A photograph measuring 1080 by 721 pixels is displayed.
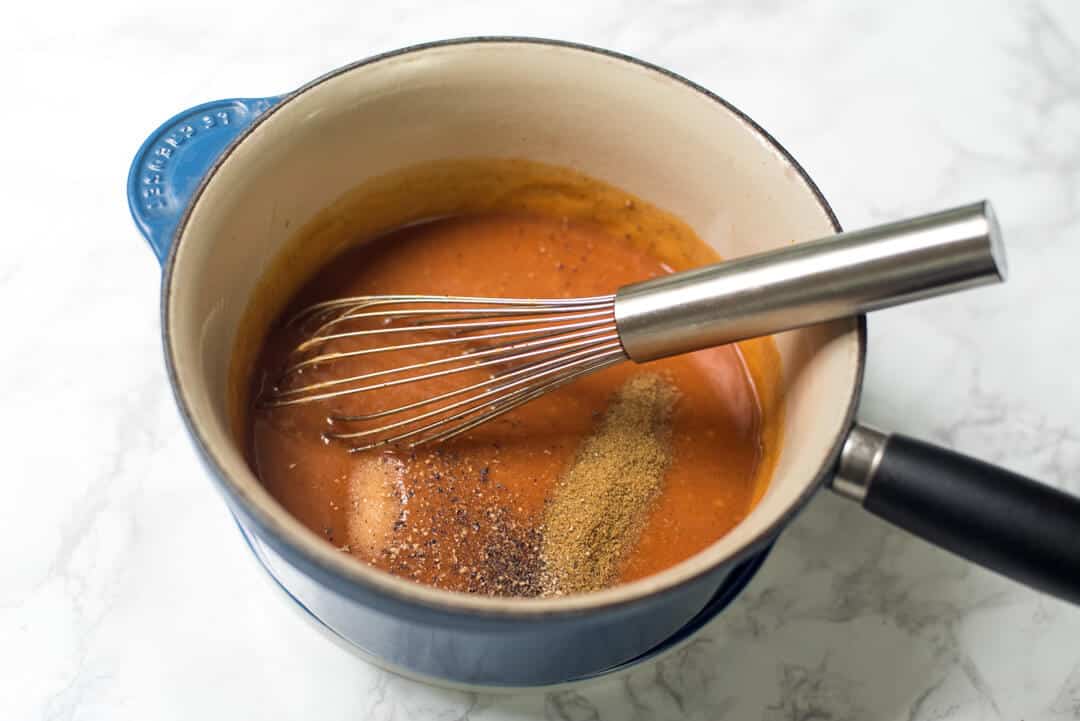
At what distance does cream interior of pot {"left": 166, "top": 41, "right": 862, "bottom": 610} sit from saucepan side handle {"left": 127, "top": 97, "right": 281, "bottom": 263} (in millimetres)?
39

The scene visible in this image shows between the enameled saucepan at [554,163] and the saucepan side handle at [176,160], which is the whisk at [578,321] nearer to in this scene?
the enameled saucepan at [554,163]

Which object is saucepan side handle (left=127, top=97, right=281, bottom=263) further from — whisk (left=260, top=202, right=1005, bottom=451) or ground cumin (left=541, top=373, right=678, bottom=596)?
ground cumin (left=541, top=373, right=678, bottom=596)

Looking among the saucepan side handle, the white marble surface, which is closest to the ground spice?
the white marble surface

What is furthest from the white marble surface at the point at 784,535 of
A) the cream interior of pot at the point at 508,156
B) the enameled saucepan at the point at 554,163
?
the cream interior of pot at the point at 508,156

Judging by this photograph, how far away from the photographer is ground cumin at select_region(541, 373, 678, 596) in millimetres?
862

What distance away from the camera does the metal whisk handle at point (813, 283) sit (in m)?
0.70

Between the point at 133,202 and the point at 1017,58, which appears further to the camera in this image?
the point at 1017,58

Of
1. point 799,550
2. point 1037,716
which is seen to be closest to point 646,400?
point 799,550

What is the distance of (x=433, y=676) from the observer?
0.84 m

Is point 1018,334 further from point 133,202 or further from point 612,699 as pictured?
point 133,202

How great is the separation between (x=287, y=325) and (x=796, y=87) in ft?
2.08

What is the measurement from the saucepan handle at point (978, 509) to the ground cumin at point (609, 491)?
228 millimetres

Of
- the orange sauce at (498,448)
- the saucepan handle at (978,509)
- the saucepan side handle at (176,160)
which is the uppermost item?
the saucepan side handle at (176,160)

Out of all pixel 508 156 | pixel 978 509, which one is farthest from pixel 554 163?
pixel 978 509
